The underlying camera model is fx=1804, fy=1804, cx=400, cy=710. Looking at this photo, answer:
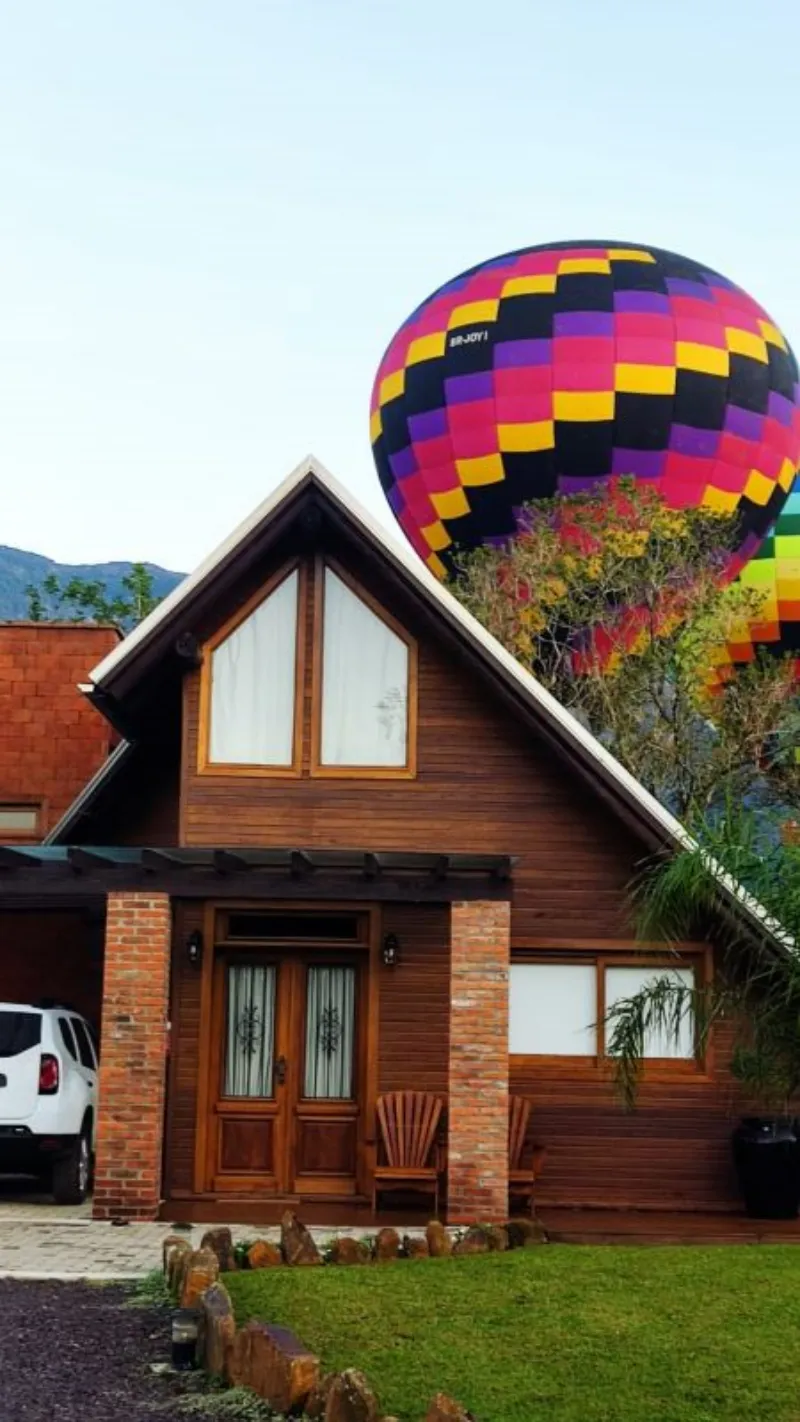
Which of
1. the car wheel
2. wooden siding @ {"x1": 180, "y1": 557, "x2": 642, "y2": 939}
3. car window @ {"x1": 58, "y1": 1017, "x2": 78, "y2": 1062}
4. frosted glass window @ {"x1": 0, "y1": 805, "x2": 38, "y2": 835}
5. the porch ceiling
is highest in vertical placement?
frosted glass window @ {"x1": 0, "y1": 805, "x2": 38, "y2": 835}

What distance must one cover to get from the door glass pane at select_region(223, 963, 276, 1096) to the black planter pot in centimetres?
378

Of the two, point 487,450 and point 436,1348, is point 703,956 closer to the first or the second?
point 436,1348

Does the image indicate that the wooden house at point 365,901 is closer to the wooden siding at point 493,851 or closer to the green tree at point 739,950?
the wooden siding at point 493,851

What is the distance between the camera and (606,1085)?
14.5 meters

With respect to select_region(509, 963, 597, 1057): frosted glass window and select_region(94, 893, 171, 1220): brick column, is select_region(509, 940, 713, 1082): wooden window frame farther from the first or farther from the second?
select_region(94, 893, 171, 1220): brick column

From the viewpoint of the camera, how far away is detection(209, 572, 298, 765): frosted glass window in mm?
14609

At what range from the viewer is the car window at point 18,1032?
13266mm

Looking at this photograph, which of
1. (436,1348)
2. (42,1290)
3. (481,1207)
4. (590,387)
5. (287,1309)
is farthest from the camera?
(590,387)

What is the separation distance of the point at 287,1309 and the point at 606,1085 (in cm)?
638

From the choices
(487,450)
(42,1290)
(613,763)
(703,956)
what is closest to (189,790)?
(613,763)

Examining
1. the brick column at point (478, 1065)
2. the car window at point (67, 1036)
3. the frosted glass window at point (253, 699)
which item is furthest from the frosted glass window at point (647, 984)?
the car window at point (67, 1036)

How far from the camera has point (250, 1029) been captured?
47.5ft

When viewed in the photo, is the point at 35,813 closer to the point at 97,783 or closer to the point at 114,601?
the point at 97,783

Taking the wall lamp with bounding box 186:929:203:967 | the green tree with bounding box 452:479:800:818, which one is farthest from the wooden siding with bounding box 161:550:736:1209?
the green tree with bounding box 452:479:800:818
